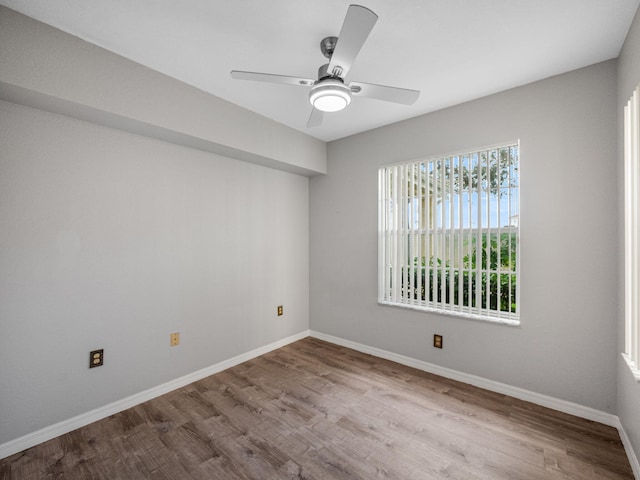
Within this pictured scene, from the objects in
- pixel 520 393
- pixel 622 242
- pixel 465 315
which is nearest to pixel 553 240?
pixel 622 242

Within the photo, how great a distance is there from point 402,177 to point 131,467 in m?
3.15

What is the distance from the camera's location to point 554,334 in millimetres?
2285

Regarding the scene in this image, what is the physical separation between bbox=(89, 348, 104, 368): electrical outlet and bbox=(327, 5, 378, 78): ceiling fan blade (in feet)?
8.15

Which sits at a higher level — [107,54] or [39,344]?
[107,54]

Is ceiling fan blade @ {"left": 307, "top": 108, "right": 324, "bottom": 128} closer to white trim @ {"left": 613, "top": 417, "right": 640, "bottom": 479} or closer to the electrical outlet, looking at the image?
the electrical outlet

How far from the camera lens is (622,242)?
194 cm

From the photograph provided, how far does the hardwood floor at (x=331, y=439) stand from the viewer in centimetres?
171

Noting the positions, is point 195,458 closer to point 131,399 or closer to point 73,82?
point 131,399

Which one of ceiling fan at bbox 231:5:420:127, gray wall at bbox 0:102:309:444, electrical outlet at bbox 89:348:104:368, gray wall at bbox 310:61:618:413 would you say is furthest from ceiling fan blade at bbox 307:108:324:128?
electrical outlet at bbox 89:348:104:368

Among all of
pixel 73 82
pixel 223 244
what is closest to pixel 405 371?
pixel 223 244

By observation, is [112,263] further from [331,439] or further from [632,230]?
[632,230]

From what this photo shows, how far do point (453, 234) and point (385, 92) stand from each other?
5.06 ft

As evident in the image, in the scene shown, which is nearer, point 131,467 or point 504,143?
point 131,467

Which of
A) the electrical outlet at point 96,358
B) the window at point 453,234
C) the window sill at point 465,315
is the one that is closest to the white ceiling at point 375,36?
the window at point 453,234
